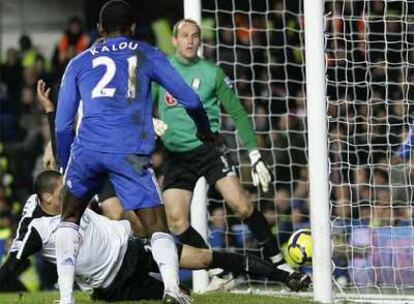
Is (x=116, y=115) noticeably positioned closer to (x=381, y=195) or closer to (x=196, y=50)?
(x=196, y=50)

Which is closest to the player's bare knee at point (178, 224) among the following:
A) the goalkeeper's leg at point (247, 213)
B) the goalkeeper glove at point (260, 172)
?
the goalkeeper's leg at point (247, 213)

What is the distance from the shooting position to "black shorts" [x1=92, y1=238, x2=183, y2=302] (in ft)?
30.0

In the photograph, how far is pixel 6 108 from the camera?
16469mm

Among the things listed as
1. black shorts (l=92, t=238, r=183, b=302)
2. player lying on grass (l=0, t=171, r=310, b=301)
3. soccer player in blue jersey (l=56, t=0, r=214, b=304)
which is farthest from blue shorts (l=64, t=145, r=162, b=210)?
black shorts (l=92, t=238, r=183, b=302)

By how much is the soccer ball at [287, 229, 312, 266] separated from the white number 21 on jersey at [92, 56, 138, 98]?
2431 mm

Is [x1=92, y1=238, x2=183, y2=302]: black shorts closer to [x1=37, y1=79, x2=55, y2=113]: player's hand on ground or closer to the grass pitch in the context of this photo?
the grass pitch

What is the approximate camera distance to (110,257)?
905cm

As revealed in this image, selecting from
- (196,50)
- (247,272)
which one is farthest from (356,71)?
(247,272)

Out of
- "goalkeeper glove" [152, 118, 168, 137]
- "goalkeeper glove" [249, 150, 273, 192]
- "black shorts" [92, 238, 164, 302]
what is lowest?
"black shorts" [92, 238, 164, 302]

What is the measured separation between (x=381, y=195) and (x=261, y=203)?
1669 millimetres

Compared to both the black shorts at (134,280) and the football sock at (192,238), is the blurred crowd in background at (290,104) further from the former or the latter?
the black shorts at (134,280)

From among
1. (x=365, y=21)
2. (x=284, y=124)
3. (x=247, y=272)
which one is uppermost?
(x=365, y=21)

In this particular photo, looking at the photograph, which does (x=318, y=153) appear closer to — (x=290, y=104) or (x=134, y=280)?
(x=134, y=280)

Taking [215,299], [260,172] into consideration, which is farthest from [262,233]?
[215,299]
